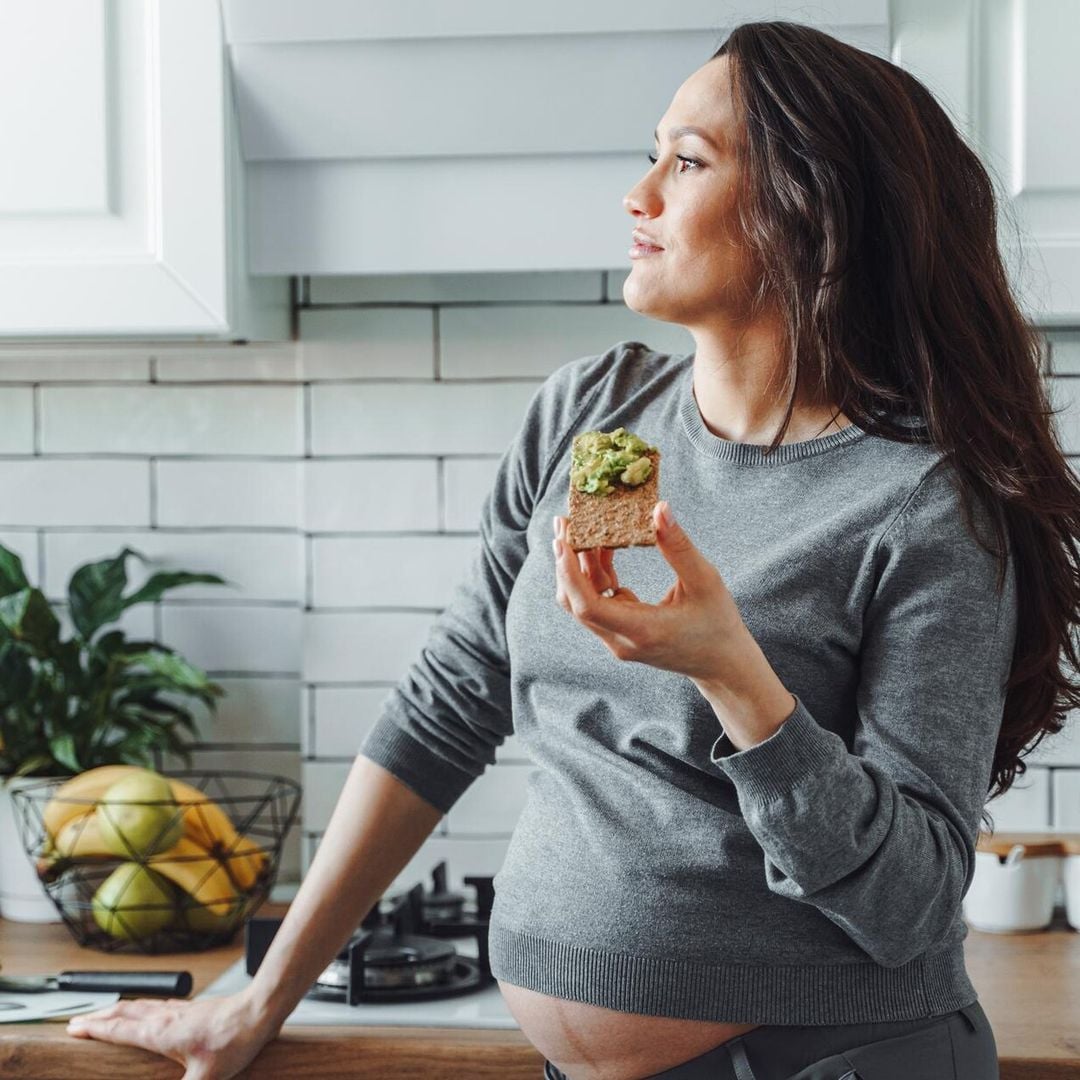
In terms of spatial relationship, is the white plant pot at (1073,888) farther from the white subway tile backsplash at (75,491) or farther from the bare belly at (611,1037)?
the white subway tile backsplash at (75,491)

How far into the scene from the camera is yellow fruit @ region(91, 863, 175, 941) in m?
1.43

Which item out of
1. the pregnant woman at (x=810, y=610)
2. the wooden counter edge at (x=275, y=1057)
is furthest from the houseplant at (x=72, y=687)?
the pregnant woman at (x=810, y=610)

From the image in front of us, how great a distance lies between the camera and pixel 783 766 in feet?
2.74

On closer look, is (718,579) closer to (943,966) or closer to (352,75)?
(943,966)

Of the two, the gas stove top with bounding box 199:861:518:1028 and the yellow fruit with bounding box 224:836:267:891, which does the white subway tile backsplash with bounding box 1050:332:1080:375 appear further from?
the yellow fruit with bounding box 224:836:267:891

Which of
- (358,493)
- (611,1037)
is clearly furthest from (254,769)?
→ (611,1037)

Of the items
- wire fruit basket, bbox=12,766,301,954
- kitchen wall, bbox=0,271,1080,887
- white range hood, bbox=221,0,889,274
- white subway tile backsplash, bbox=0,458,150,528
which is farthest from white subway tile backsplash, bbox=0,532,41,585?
white range hood, bbox=221,0,889,274

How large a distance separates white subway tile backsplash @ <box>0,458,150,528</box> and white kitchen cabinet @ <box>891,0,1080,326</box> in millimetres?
1057

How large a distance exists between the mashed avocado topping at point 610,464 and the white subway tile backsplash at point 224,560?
923mm

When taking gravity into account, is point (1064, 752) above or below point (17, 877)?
above

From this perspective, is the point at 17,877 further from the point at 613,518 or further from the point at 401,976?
the point at 613,518

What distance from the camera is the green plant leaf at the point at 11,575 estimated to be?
1.66 m

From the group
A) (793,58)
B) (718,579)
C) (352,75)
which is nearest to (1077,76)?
(793,58)

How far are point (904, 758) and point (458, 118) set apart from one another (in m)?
0.80
